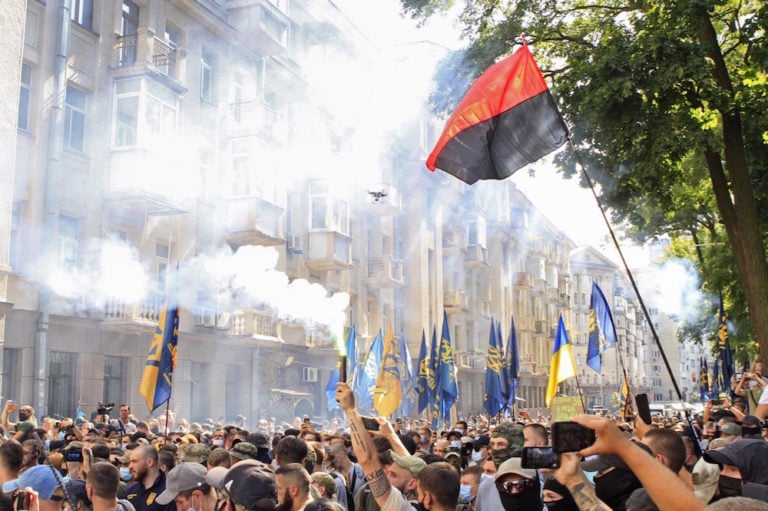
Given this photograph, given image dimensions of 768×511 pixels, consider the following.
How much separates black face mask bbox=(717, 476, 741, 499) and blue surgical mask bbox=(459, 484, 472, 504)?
2093 millimetres

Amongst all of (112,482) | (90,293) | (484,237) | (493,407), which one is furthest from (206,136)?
(484,237)

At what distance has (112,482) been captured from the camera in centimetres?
500

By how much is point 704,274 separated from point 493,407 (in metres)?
11.3

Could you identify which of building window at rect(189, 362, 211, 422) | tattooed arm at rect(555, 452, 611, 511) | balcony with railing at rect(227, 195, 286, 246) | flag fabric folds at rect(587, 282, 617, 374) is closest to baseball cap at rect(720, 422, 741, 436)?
tattooed arm at rect(555, 452, 611, 511)

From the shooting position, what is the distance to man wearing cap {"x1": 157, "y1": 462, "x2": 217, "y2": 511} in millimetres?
5523

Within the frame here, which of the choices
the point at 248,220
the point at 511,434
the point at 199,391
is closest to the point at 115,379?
the point at 199,391

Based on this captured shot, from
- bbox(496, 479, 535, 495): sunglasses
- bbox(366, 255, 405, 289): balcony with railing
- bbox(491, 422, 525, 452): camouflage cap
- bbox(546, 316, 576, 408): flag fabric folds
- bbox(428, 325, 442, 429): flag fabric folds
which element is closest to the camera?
bbox(496, 479, 535, 495): sunglasses

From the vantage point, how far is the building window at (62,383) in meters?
18.1

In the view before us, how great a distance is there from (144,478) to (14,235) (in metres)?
12.7

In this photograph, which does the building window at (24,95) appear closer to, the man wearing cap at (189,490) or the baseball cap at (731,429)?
the man wearing cap at (189,490)

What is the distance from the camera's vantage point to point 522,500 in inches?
167

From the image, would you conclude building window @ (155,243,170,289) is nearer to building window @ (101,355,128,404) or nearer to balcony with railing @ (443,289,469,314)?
building window @ (101,355,128,404)

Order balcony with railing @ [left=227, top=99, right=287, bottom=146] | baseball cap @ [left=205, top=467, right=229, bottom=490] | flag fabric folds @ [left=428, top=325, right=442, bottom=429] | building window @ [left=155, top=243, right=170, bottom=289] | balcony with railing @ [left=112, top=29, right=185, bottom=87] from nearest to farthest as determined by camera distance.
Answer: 1. baseball cap @ [left=205, top=467, right=229, bottom=490]
2. flag fabric folds @ [left=428, top=325, right=442, bottom=429]
3. balcony with railing @ [left=112, top=29, right=185, bottom=87]
4. building window @ [left=155, top=243, right=170, bottom=289]
5. balcony with railing @ [left=227, top=99, right=287, bottom=146]

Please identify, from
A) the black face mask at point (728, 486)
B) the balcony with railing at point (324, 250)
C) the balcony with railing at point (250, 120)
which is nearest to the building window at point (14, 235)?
the balcony with railing at point (250, 120)
